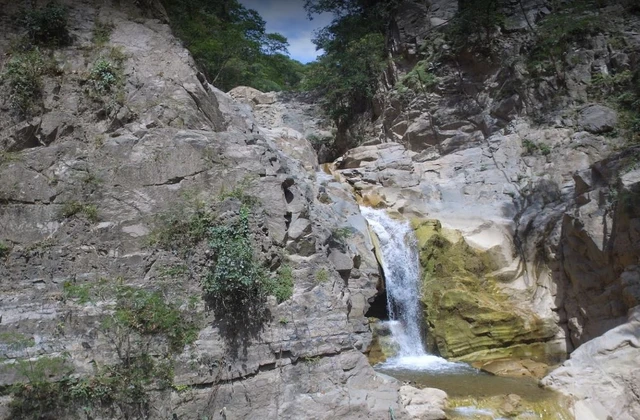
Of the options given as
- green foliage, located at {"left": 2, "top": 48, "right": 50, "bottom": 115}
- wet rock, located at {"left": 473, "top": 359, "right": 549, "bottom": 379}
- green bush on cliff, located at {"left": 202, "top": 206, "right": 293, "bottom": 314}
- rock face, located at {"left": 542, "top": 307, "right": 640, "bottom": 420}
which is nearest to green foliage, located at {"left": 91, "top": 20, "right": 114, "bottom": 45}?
green foliage, located at {"left": 2, "top": 48, "right": 50, "bottom": 115}

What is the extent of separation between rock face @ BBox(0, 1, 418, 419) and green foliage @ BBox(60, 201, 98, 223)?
0.08ft

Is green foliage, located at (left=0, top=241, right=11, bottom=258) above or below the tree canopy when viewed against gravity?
below

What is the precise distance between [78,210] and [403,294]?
9506mm

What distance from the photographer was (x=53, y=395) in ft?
23.2

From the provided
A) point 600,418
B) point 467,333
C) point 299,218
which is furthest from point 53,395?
point 467,333

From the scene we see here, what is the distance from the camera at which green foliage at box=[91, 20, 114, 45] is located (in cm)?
1102

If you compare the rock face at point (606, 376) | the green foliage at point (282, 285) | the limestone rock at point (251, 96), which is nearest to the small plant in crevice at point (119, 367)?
the green foliage at point (282, 285)

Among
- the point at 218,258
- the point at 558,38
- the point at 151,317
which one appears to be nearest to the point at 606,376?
the point at 218,258

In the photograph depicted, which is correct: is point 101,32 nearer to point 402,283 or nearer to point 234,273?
point 234,273

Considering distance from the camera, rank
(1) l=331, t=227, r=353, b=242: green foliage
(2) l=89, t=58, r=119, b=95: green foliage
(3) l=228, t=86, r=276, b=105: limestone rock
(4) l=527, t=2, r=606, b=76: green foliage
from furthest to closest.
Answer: (3) l=228, t=86, r=276, b=105: limestone rock < (4) l=527, t=2, r=606, b=76: green foliage < (1) l=331, t=227, r=353, b=242: green foliage < (2) l=89, t=58, r=119, b=95: green foliage

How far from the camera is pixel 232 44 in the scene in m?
24.2

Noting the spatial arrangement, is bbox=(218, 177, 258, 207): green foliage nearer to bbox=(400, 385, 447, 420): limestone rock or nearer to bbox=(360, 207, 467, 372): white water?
bbox=(400, 385, 447, 420): limestone rock

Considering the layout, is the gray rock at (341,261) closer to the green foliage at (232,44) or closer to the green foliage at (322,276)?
the green foliage at (322,276)

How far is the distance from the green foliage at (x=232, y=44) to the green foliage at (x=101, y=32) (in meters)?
5.69
